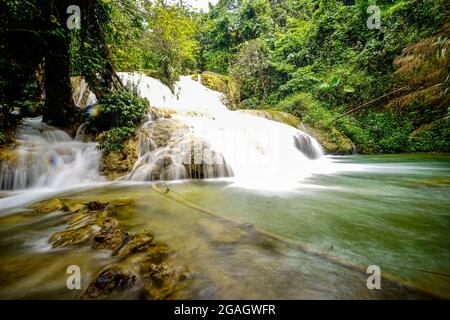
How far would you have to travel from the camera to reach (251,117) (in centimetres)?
1130

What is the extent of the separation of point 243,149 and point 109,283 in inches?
233

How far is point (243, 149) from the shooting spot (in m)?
7.00

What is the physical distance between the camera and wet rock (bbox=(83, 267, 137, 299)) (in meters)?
1.29

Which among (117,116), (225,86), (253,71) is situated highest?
(253,71)

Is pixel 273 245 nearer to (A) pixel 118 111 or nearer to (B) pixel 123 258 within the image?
(B) pixel 123 258

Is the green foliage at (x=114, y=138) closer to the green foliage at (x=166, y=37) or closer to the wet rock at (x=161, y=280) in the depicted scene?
the green foliage at (x=166, y=37)

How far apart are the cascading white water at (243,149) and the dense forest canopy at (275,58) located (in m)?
2.10

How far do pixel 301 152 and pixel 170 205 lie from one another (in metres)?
7.53

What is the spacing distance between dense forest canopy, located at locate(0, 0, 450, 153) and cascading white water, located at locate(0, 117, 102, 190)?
0.47m

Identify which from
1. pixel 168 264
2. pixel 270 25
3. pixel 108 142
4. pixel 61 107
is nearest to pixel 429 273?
pixel 168 264

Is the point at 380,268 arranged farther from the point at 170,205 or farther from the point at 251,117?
the point at 251,117

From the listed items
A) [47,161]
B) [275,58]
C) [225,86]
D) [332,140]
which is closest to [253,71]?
[275,58]

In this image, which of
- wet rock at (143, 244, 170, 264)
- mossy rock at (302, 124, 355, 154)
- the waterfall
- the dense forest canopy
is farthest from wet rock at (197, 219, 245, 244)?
mossy rock at (302, 124, 355, 154)

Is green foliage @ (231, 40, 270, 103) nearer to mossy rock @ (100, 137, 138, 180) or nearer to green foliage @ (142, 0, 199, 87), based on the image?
green foliage @ (142, 0, 199, 87)
